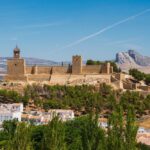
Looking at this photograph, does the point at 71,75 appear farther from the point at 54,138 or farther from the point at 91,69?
the point at 54,138

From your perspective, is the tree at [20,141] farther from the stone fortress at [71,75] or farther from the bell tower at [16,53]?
the bell tower at [16,53]

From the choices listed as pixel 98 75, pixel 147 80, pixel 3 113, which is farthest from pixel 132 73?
pixel 3 113

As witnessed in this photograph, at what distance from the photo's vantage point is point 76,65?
7438 cm

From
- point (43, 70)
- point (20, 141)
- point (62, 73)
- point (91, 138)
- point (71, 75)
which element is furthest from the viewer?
point (43, 70)

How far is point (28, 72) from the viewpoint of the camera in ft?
249

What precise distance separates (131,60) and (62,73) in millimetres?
108250

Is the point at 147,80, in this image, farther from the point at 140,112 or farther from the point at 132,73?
→ the point at 140,112

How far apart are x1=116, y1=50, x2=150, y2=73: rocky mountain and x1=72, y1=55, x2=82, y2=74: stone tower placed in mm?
88713

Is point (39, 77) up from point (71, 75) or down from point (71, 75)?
down

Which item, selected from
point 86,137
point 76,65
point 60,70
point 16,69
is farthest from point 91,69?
point 86,137

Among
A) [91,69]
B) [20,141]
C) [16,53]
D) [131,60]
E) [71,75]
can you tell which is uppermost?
[131,60]

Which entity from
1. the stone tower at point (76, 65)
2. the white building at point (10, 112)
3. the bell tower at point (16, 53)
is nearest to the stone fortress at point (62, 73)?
the stone tower at point (76, 65)

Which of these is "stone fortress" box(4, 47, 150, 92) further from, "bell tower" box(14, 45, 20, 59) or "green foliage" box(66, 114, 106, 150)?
"green foliage" box(66, 114, 106, 150)

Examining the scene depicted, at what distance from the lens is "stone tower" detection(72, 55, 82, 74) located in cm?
7400
